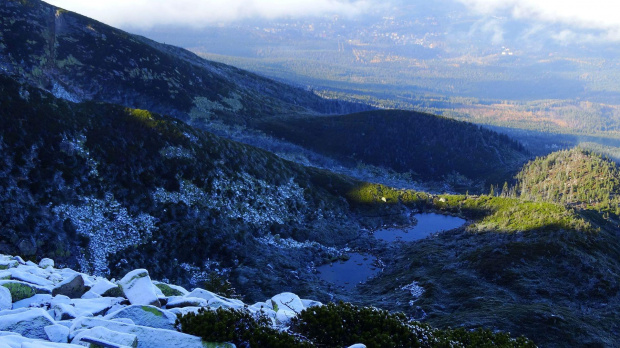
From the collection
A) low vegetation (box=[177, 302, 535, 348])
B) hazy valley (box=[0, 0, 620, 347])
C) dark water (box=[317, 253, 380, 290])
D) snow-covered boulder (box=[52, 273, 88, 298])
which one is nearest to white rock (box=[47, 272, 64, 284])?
→ hazy valley (box=[0, 0, 620, 347])

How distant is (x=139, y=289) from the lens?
21.5 meters

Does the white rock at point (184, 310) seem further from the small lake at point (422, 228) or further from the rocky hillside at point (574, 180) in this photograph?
the rocky hillside at point (574, 180)

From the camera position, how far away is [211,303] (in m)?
22.3

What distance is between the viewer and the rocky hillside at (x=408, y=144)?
162250mm

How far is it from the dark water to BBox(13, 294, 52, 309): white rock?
5127cm

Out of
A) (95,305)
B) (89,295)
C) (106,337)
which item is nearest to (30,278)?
(89,295)

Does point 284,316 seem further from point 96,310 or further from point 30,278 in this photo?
point 30,278

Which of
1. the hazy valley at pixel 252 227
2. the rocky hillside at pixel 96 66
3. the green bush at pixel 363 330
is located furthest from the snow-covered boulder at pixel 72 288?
the rocky hillside at pixel 96 66

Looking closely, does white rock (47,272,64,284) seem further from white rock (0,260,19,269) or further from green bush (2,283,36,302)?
green bush (2,283,36,302)

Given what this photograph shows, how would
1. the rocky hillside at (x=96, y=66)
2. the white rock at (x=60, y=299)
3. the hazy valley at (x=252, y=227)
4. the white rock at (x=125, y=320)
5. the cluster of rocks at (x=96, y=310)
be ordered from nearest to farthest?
1. the cluster of rocks at (x=96, y=310)
2. the white rock at (x=125, y=320)
3. the white rock at (x=60, y=299)
4. the hazy valley at (x=252, y=227)
5. the rocky hillside at (x=96, y=66)

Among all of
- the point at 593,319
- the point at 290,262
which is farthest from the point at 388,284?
the point at 593,319

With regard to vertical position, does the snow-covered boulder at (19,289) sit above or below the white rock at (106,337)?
below

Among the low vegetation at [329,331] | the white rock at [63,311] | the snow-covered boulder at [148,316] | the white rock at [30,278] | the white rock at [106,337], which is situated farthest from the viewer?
the white rock at [30,278]

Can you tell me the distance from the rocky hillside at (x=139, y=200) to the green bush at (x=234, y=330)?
36618mm
